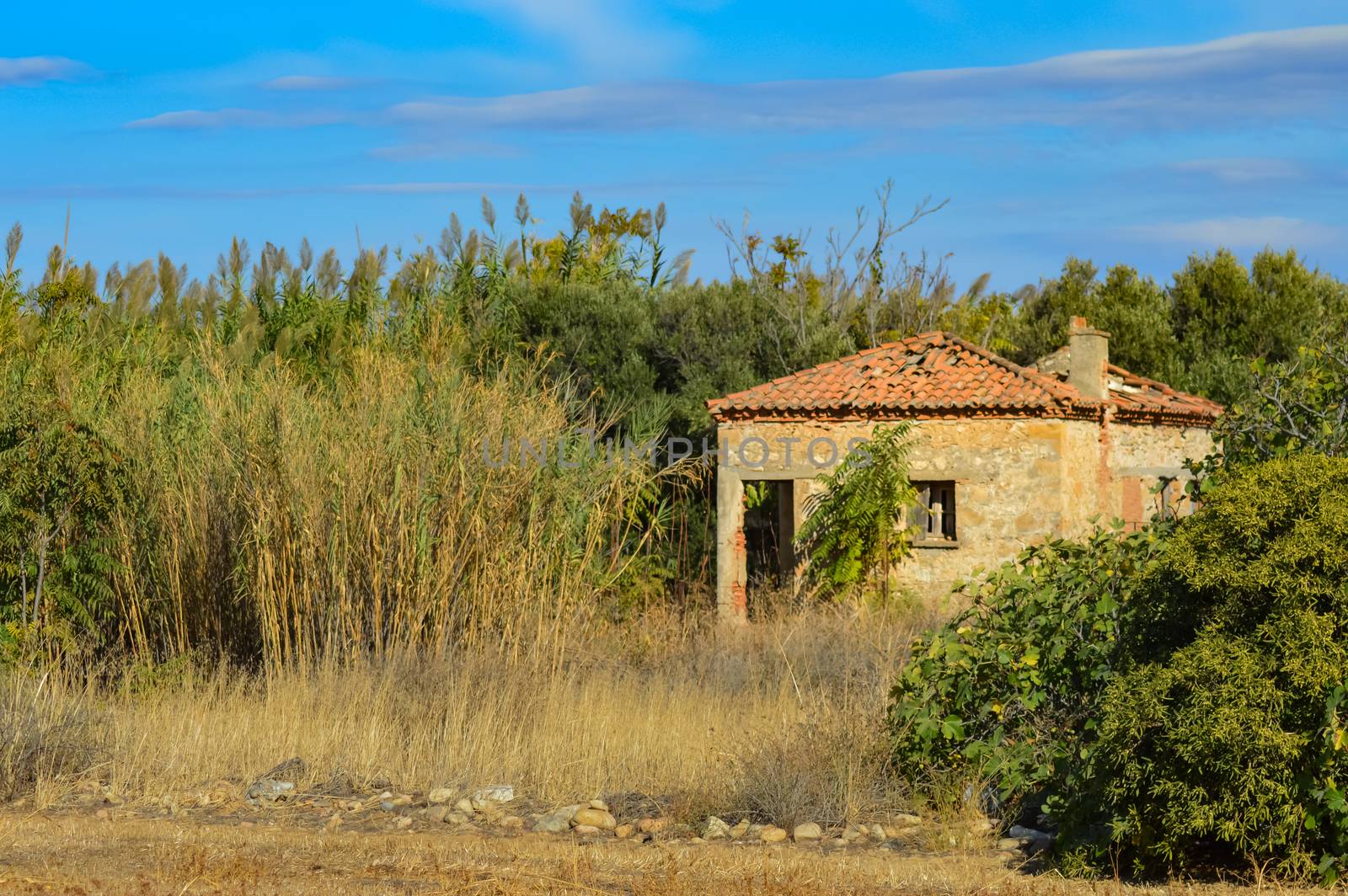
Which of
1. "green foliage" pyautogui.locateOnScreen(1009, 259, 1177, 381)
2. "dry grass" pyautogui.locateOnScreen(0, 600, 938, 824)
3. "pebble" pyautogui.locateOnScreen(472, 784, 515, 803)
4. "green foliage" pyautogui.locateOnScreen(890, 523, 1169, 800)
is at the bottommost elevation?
"pebble" pyautogui.locateOnScreen(472, 784, 515, 803)

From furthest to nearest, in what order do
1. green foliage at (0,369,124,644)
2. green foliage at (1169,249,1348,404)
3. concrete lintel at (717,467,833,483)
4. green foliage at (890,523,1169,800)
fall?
green foliage at (1169,249,1348,404) → concrete lintel at (717,467,833,483) → green foliage at (0,369,124,644) → green foliage at (890,523,1169,800)

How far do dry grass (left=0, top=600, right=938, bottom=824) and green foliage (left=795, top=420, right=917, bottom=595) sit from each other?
5987mm

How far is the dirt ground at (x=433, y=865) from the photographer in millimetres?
5676

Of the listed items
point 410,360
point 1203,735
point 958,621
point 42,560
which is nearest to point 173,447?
point 42,560

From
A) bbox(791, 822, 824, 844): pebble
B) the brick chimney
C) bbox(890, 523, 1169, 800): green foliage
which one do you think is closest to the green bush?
bbox(890, 523, 1169, 800): green foliage

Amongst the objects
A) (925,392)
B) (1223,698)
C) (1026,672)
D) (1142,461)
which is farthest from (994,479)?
(1223,698)

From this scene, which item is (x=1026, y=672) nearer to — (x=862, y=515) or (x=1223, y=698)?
(x=1223, y=698)

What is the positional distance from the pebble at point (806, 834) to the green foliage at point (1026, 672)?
2.19ft

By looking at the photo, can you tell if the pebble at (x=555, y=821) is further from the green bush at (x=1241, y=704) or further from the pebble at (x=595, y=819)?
the green bush at (x=1241, y=704)

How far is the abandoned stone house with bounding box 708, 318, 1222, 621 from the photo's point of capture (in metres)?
16.4

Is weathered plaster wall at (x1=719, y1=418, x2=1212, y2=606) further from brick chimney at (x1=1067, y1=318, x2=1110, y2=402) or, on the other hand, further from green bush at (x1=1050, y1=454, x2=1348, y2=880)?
green bush at (x1=1050, y1=454, x2=1348, y2=880)

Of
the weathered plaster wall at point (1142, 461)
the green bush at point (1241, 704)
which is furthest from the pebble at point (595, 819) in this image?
the weathered plaster wall at point (1142, 461)

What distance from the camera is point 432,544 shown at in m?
10.1

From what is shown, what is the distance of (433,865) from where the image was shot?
6168mm
